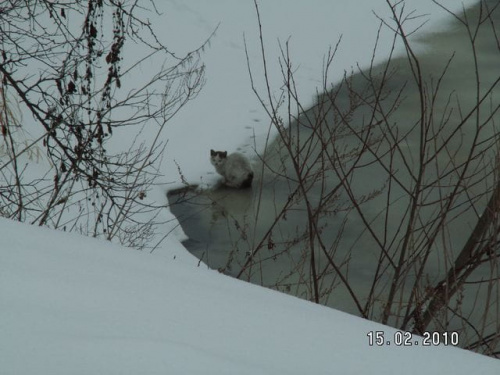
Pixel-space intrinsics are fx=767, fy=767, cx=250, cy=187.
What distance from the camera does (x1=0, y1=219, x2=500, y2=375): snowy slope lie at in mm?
1727

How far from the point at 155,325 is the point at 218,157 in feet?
24.6

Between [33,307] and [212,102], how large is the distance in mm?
9670

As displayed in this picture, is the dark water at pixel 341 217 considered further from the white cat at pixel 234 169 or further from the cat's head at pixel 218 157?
the cat's head at pixel 218 157

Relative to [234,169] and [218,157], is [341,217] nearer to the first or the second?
[234,169]

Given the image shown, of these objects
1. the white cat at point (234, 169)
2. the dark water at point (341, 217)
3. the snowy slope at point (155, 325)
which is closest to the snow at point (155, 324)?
the snowy slope at point (155, 325)

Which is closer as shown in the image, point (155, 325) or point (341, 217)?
point (155, 325)

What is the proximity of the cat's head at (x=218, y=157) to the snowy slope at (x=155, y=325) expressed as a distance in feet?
22.1

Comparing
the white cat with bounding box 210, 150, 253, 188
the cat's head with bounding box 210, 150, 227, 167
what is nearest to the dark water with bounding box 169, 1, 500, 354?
the white cat with bounding box 210, 150, 253, 188

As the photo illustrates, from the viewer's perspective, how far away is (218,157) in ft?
30.9

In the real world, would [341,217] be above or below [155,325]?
above

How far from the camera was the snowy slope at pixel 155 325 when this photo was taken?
173 centimetres
